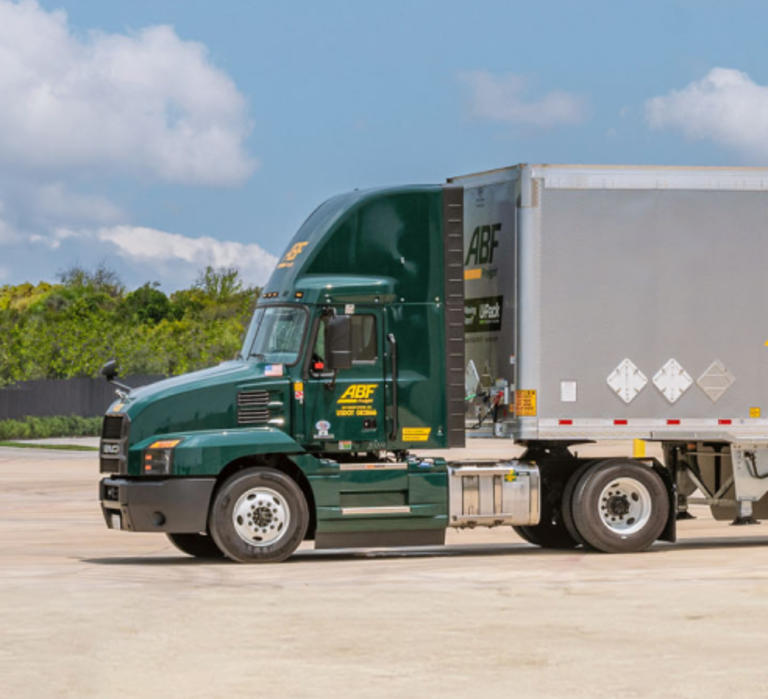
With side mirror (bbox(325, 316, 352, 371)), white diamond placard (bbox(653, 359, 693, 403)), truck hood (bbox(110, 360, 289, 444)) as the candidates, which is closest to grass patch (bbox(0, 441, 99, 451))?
truck hood (bbox(110, 360, 289, 444))

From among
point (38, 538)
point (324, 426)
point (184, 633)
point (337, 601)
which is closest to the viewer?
point (184, 633)

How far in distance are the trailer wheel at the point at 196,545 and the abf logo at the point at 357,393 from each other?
2.53 metres

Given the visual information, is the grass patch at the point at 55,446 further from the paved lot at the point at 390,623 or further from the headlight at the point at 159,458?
the headlight at the point at 159,458

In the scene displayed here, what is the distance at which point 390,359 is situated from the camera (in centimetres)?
1753

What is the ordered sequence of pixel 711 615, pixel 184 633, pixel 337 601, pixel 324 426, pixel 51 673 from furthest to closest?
pixel 324 426
pixel 337 601
pixel 711 615
pixel 184 633
pixel 51 673

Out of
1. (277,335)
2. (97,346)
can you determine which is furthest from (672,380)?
(97,346)

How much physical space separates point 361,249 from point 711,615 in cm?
668

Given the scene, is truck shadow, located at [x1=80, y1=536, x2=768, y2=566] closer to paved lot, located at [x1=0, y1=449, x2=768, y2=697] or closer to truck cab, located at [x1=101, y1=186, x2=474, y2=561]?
paved lot, located at [x1=0, y1=449, x2=768, y2=697]

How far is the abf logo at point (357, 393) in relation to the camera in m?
17.5

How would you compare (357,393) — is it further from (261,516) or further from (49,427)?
(49,427)

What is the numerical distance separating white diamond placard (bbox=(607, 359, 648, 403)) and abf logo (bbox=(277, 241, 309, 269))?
3721mm

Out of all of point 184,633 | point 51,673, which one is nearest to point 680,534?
point 184,633

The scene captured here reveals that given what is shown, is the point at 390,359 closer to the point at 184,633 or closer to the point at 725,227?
the point at 725,227

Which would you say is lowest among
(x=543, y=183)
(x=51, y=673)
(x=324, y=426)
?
(x=51, y=673)
